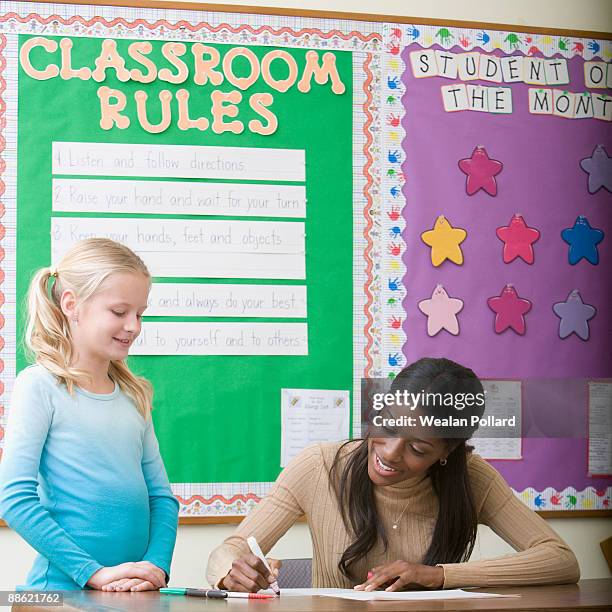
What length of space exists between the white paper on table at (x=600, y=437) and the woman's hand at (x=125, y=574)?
4.52 feet

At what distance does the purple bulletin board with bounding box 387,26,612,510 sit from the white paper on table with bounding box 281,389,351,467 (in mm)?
211

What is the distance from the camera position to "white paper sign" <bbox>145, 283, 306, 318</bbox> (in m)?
2.24

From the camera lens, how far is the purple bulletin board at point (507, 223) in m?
2.38

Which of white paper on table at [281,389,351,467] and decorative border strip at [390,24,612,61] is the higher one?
decorative border strip at [390,24,612,61]

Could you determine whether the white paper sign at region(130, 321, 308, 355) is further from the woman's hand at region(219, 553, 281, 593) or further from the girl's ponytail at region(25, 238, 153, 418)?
the woman's hand at region(219, 553, 281, 593)

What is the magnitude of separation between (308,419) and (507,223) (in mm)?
668

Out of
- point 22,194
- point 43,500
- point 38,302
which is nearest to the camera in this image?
point 43,500

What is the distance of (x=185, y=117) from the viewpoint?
2270 mm

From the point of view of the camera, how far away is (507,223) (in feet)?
7.98

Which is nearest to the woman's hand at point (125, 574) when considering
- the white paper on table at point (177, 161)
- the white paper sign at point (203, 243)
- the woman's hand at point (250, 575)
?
the woman's hand at point (250, 575)

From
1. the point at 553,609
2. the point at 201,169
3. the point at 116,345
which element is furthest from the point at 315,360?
the point at 553,609

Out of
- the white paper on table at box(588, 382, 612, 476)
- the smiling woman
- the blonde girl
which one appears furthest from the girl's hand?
the white paper on table at box(588, 382, 612, 476)

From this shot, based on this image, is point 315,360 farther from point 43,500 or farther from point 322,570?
point 43,500

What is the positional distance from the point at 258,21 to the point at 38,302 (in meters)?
1.06
